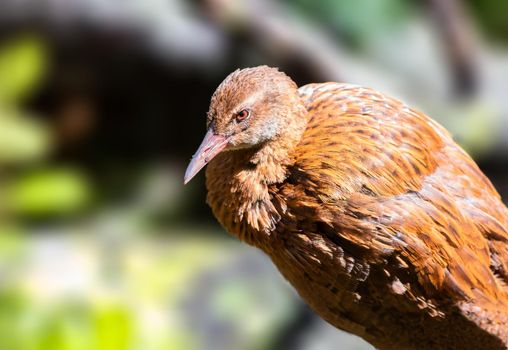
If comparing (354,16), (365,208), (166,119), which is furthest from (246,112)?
(354,16)

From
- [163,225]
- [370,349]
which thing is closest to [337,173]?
[370,349]

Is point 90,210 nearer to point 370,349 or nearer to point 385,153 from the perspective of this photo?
point 370,349

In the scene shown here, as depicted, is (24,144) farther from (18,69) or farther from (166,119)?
(166,119)

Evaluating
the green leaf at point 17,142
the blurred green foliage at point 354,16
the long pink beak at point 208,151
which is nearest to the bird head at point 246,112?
the long pink beak at point 208,151

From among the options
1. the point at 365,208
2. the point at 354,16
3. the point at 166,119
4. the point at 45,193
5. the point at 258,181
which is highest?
the point at 365,208

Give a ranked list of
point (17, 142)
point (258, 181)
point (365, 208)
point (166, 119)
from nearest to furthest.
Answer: point (365, 208)
point (258, 181)
point (17, 142)
point (166, 119)

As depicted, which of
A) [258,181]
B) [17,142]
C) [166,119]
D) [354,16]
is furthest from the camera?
[354,16]

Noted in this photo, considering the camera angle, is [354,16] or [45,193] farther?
[354,16]

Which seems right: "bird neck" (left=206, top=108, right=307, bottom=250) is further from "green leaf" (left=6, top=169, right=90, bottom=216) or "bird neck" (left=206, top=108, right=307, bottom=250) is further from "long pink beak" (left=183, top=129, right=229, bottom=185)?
"green leaf" (left=6, top=169, right=90, bottom=216)
